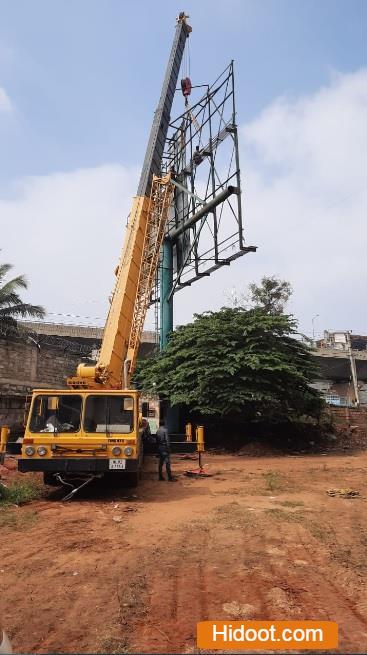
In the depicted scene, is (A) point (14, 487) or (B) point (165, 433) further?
(B) point (165, 433)

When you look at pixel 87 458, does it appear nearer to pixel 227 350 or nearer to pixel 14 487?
pixel 14 487

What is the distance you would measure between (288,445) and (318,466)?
658 centimetres

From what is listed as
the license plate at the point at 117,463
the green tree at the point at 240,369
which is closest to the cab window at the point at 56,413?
the license plate at the point at 117,463

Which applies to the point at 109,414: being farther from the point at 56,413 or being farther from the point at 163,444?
the point at 163,444

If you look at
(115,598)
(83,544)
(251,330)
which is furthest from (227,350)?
(115,598)

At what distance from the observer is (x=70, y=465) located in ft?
30.4

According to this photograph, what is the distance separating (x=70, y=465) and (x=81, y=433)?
63cm

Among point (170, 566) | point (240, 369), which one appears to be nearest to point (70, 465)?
point (170, 566)

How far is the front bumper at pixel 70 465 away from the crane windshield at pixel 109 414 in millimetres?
603

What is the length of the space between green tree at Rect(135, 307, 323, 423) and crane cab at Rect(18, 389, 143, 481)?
921 centimetres

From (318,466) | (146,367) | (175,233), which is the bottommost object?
(318,466)

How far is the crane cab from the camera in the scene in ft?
30.5

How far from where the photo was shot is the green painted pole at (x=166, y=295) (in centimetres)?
2392

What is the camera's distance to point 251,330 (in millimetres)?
19672
